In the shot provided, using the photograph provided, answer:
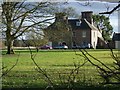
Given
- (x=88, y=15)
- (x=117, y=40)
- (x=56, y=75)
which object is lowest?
(x=56, y=75)

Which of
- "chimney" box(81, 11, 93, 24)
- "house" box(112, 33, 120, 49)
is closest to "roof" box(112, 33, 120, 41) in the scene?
"house" box(112, 33, 120, 49)

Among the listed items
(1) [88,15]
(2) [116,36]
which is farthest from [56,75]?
(2) [116,36]

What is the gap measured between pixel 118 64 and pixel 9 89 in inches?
209

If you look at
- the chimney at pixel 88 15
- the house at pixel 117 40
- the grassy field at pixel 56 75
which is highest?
the chimney at pixel 88 15

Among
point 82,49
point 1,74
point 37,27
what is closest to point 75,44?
point 82,49

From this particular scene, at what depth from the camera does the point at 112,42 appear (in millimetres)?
1340

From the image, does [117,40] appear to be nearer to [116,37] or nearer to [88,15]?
[116,37]

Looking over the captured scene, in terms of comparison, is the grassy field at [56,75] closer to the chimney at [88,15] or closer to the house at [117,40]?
the house at [117,40]

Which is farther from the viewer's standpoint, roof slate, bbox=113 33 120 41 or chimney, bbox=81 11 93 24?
chimney, bbox=81 11 93 24

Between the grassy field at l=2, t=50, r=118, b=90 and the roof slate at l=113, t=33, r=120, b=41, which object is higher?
the roof slate at l=113, t=33, r=120, b=41

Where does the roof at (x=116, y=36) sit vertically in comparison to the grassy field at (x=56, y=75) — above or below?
above

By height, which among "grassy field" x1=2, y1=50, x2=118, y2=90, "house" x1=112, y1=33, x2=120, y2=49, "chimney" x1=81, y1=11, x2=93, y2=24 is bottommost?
"grassy field" x1=2, y1=50, x2=118, y2=90

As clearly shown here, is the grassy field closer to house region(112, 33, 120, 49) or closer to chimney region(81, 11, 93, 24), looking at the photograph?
house region(112, 33, 120, 49)

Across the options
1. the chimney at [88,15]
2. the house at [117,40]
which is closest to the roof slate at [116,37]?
the house at [117,40]
